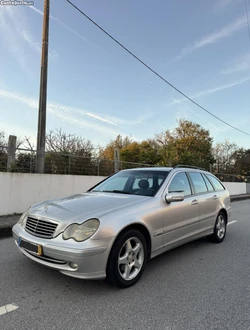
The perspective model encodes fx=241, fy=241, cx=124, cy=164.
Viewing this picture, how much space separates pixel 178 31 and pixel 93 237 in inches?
448

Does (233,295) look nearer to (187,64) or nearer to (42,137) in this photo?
(42,137)

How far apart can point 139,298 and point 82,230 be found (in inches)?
38.6

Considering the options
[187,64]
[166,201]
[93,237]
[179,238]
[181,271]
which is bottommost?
[181,271]

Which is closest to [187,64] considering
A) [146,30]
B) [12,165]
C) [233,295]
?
[146,30]

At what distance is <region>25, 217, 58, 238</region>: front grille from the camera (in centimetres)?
279

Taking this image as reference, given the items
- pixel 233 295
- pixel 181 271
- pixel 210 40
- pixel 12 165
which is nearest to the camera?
pixel 233 295

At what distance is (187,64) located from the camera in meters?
12.6

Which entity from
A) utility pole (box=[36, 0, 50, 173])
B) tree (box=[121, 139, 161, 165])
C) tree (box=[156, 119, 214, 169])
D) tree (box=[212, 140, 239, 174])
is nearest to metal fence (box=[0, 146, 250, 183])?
utility pole (box=[36, 0, 50, 173])

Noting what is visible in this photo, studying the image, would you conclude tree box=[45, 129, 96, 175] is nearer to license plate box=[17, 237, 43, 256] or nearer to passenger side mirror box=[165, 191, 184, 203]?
license plate box=[17, 237, 43, 256]

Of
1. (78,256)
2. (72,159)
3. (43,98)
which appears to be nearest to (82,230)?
(78,256)

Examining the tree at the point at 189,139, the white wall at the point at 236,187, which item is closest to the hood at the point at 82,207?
the white wall at the point at 236,187

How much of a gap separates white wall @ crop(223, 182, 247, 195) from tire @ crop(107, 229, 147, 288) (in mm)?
18573

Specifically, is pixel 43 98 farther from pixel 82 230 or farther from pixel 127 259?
pixel 127 259

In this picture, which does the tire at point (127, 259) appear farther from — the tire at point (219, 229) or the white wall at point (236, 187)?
the white wall at point (236, 187)
